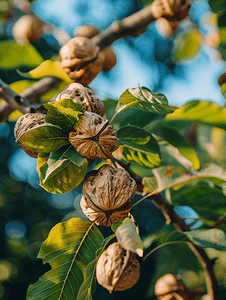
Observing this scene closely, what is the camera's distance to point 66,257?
2.93 feet

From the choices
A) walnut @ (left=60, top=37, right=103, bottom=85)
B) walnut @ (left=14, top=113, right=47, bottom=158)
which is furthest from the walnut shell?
walnut @ (left=14, top=113, right=47, bottom=158)

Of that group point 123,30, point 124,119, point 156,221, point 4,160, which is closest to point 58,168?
point 124,119

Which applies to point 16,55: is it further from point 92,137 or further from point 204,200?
point 204,200

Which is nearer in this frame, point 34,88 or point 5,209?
point 34,88

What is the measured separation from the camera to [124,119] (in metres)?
1.34

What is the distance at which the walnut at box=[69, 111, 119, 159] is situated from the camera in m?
0.77

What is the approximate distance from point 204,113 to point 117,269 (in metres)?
0.70

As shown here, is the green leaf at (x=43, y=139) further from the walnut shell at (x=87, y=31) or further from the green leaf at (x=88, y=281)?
the walnut shell at (x=87, y=31)

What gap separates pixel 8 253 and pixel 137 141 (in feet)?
12.6

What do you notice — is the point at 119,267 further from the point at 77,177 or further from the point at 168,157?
the point at 168,157

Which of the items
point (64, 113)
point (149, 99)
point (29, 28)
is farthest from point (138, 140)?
point (29, 28)

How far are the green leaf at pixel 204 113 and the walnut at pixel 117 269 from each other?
61 centimetres

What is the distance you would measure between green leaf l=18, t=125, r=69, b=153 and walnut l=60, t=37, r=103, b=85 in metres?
0.42

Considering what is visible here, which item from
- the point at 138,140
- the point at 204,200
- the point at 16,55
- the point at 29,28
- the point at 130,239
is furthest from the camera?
the point at 29,28
